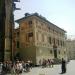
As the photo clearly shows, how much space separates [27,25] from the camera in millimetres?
43000

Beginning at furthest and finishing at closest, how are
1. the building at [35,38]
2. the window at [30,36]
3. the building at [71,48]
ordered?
1. the building at [71,48]
2. the window at [30,36]
3. the building at [35,38]

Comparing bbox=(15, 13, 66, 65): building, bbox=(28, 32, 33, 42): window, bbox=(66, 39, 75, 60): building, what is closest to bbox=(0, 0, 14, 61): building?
bbox=(15, 13, 66, 65): building

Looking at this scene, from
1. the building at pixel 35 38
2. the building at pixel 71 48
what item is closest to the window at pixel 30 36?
the building at pixel 35 38

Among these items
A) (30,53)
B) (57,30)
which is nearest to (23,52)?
(30,53)

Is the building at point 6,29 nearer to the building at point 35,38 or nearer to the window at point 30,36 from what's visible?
the building at point 35,38

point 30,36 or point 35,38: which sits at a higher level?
point 30,36

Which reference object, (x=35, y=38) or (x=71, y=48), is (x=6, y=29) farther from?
(x=71, y=48)

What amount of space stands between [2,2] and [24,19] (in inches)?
688

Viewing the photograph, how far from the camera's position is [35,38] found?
4094 cm

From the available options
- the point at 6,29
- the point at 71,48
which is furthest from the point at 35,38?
the point at 71,48

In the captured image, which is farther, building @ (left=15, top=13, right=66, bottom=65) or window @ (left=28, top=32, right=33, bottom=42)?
window @ (left=28, top=32, right=33, bottom=42)

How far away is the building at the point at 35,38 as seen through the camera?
41009 millimetres

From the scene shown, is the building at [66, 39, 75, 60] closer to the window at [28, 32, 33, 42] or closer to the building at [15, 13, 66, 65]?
the building at [15, 13, 66, 65]

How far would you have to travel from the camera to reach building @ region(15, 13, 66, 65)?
4101 centimetres
